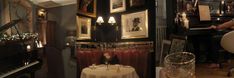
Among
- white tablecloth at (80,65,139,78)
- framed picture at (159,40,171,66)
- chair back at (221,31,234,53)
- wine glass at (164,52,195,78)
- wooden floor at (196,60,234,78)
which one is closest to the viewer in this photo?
white tablecloth at (80,65,139,78)

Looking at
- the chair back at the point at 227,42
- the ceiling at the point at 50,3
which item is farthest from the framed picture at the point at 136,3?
the chair back at the point at 227,42

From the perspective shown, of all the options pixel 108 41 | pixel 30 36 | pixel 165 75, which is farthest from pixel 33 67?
pixel 165 75

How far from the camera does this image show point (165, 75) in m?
0.80

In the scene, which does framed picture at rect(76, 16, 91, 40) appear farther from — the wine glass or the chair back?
the chair back

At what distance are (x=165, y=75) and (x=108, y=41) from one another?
30 centimetres

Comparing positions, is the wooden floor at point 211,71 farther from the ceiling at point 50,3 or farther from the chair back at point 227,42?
the ceiling at point 50,3

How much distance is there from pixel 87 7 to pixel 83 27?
0.15 ft

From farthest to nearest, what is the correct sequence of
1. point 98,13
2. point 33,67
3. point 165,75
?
point 165,75 < point 33,67 < point 98,13

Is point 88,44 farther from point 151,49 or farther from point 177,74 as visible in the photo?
point 177,74

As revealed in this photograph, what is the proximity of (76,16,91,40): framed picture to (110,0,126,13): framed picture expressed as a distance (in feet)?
0.19

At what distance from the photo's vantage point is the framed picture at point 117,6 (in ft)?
1.87

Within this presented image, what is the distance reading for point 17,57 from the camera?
26.5 inches

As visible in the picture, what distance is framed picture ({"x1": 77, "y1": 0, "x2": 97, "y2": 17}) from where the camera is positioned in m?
0.57

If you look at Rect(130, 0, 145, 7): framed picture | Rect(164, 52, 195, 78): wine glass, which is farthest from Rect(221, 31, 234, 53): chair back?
Rect(130, 0, 145, 7): framed picture
